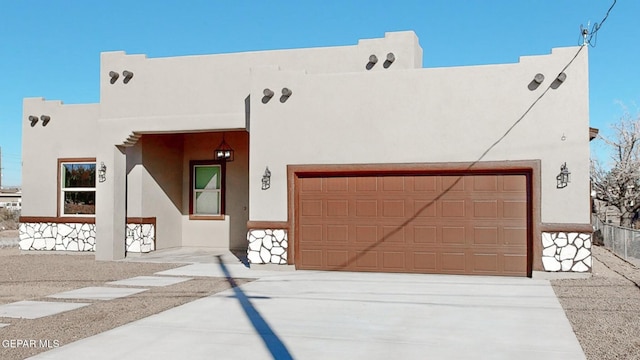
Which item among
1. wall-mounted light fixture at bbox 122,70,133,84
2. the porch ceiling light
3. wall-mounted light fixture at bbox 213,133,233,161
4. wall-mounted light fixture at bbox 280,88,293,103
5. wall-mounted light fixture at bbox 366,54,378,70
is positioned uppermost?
wall-mounted light fixture at bbox 366,54,378,70

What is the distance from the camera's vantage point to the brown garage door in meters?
12.7

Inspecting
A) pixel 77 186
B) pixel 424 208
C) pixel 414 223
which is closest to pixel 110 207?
pixel 77 186

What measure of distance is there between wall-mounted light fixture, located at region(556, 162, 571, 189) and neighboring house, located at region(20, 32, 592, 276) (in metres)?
0.10

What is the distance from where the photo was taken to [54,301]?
10102 millimetres

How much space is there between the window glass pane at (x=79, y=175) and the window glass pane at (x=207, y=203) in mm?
3202

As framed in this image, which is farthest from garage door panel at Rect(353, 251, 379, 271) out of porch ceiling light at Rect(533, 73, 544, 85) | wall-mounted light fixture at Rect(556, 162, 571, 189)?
porch ceiling light at Rect(533, 73, 544, 85)

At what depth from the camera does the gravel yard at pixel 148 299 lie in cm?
744

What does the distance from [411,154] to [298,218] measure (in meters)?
2.96

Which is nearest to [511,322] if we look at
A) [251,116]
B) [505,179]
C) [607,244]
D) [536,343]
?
[536,343]

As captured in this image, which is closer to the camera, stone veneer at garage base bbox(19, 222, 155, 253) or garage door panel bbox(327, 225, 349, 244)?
garage door panel bbox(327, 225, 349, 244)

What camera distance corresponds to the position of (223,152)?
58.8ft

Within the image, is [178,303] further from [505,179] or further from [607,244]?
[607,244]

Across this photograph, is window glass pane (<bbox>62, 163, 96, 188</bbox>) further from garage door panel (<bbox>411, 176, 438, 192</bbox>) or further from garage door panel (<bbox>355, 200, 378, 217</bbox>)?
garage door panel (<bbox>411, 176, 438, 192</bbox>)

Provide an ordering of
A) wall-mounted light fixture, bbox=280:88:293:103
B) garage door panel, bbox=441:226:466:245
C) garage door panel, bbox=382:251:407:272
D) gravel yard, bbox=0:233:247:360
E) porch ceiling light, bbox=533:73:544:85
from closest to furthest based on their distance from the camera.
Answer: gravel yard, bbox=0:233:247:360 → porch ceiling light, bbox=533:73:544:85 → garage door panel, bbox=441:226:466:245 → garage door panel, bbox=382:251:407:272 → wall-mounted light fixture, bbox=280:88:293:103
